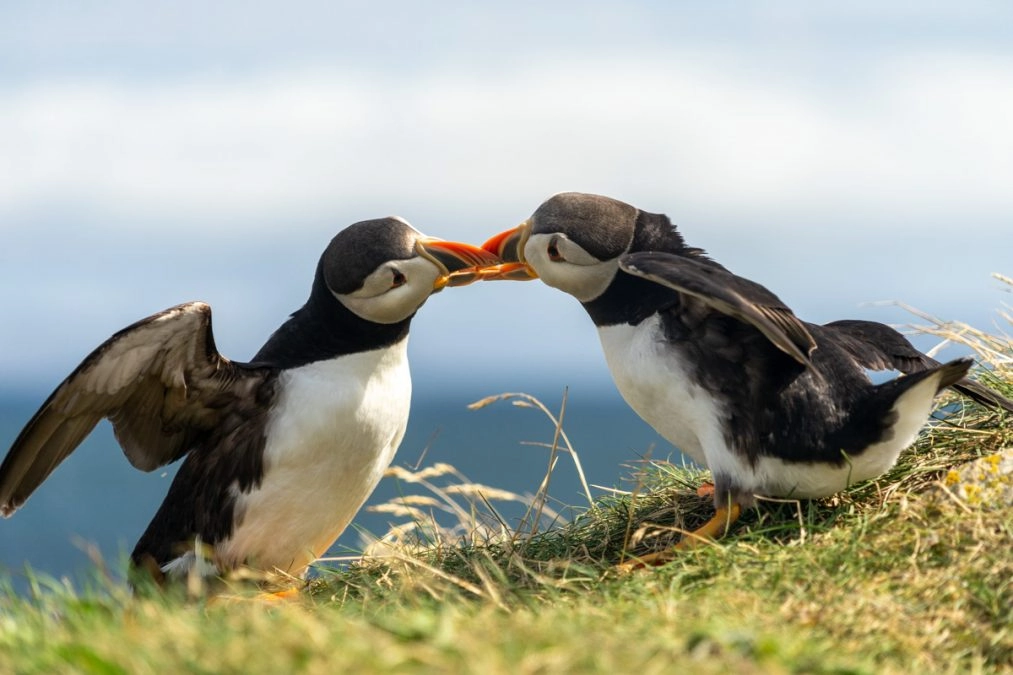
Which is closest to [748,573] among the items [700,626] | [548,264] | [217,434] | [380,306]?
[700,626]

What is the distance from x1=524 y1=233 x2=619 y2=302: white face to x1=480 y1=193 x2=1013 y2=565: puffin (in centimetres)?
1

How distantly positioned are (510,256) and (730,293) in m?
1.40

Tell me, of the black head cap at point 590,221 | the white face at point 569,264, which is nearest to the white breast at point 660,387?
the white face at point 569,264

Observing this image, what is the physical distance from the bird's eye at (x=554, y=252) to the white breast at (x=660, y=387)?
39cm

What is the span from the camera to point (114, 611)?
387 cm

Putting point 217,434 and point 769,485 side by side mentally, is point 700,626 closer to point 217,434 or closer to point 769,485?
point 769,485

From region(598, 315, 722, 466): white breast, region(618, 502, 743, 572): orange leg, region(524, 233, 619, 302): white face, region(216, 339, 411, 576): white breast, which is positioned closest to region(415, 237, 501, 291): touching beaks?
region(524, 233, 619, 302): white face

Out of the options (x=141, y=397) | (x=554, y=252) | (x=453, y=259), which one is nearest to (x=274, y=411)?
(x=141, y=397)

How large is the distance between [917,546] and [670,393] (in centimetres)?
119

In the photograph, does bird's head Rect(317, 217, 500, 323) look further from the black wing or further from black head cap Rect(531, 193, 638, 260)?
the black wing

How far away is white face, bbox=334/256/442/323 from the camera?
558 centimetres

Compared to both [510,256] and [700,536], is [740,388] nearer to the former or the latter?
[700,536]

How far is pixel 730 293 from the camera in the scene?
4.66m

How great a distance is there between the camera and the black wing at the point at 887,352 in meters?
5.70
